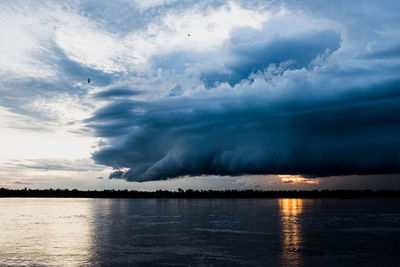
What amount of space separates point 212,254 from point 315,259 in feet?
32.0

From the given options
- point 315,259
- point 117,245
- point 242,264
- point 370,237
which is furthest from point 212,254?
point 370,237

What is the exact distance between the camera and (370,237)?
168 feet

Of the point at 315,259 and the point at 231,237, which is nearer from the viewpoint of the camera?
the point at 315,259

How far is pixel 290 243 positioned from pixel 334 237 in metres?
10.00

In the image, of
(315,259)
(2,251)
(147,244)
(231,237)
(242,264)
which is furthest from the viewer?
(231,237)

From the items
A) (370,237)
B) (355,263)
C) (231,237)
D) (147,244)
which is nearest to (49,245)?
(147,244)

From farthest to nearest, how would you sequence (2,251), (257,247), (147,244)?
(147,244), (257,247), (2,251)

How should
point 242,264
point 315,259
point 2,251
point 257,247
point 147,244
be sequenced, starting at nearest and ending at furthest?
point 242,264 < point 315,259 < point 2,251 < point 257,247 < point 147,244

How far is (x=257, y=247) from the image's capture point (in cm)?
4134

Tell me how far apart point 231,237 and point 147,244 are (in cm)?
1213

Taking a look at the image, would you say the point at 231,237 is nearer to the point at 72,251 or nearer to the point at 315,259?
the point at 315,259

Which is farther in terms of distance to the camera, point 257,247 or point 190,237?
point 190,237

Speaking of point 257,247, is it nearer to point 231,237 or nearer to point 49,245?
point 231,237

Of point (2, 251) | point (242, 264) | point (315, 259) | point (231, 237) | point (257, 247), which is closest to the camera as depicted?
point (242, 264)
